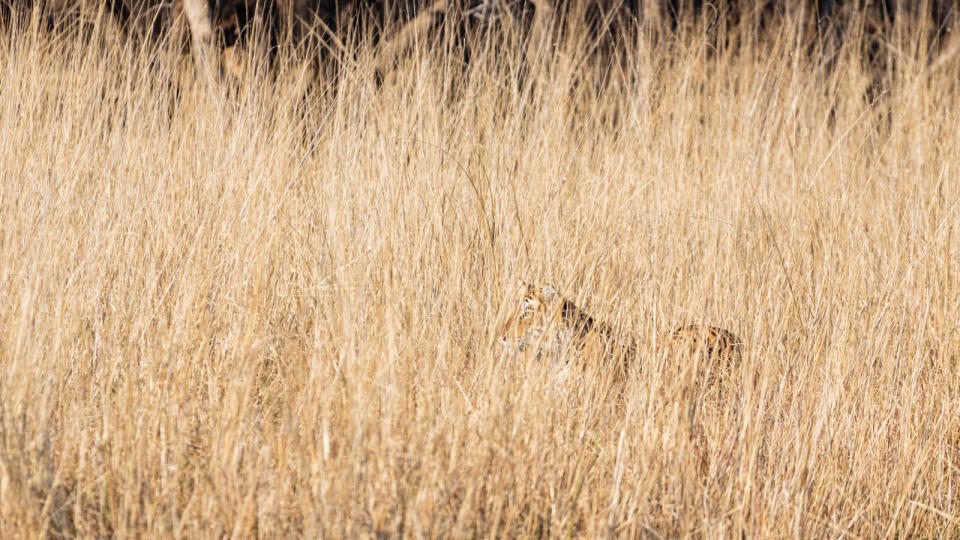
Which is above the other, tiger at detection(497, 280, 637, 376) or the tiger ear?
Result: the tiger ear

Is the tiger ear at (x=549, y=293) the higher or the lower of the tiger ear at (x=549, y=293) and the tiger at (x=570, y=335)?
the higher

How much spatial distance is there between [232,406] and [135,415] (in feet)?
0.63

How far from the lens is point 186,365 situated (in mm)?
1582

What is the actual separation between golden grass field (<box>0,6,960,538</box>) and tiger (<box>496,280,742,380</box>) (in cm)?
5

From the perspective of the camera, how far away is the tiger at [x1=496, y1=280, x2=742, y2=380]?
68.5 inches

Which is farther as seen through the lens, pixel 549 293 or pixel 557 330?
pixel 549 293

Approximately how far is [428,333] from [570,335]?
0.30 meters

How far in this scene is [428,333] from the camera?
1830 millimetres

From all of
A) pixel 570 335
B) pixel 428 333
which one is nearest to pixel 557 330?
pixel 570 335

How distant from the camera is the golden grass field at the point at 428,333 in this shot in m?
1.35

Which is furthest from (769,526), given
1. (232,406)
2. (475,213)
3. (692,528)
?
(475,213)

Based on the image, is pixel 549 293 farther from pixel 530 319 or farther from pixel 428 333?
pixel 428 333

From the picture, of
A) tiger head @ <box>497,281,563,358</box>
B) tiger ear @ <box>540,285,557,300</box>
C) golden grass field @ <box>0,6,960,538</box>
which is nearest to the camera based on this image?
golden grass field @ <box>0,6,960,538</box>

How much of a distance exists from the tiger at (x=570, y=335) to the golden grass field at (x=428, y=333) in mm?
47
